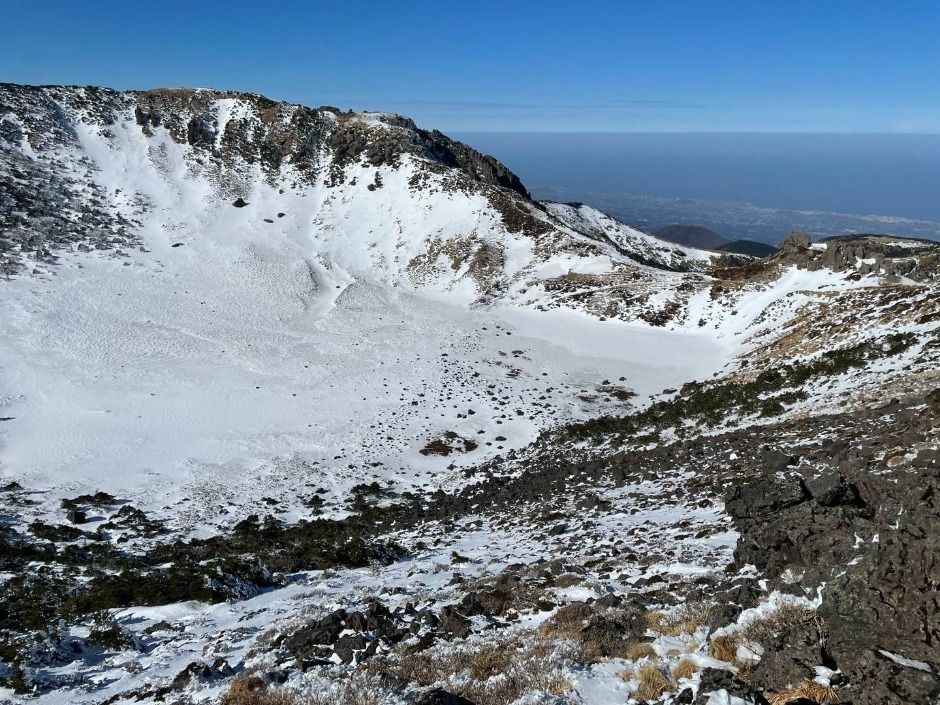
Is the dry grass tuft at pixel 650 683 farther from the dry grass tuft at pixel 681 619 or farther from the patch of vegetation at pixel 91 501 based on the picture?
the patch of vegetation at pixel 91 501

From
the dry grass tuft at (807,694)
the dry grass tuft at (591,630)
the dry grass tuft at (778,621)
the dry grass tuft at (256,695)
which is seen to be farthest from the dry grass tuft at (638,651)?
the dry grass tuft at (256,695)

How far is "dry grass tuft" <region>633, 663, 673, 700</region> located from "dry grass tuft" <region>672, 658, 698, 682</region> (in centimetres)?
16

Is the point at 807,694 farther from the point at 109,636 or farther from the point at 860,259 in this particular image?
the point at 860,259

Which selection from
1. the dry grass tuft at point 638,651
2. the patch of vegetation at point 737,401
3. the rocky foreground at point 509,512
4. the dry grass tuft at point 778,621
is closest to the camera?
the dry grass tuft at point 778,621

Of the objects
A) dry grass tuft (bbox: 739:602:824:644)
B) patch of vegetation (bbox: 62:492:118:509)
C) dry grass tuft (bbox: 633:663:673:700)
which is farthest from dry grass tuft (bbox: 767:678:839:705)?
patch of vegetation (bbox: 62:492:118:509)

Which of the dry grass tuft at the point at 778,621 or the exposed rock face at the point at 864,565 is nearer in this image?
the exposed rock face at the point at 864,565

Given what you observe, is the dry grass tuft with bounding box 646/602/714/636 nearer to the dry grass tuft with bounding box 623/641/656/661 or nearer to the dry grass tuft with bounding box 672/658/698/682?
the dry grass tuft with bounding box 623/641/656/661

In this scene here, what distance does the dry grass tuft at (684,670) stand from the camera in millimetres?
8289

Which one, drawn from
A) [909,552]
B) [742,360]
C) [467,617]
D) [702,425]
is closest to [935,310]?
[742,360]

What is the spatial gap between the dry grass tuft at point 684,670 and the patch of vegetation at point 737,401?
1862 centimetres

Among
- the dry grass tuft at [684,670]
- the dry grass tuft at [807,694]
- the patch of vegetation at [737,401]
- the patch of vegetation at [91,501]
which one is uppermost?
the dry grass tuft at [807,694]

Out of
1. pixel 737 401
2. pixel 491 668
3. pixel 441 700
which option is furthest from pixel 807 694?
pixel 737 401

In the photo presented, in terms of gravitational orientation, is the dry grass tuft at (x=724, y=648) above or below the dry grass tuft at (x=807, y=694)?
below

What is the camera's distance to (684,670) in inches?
328
